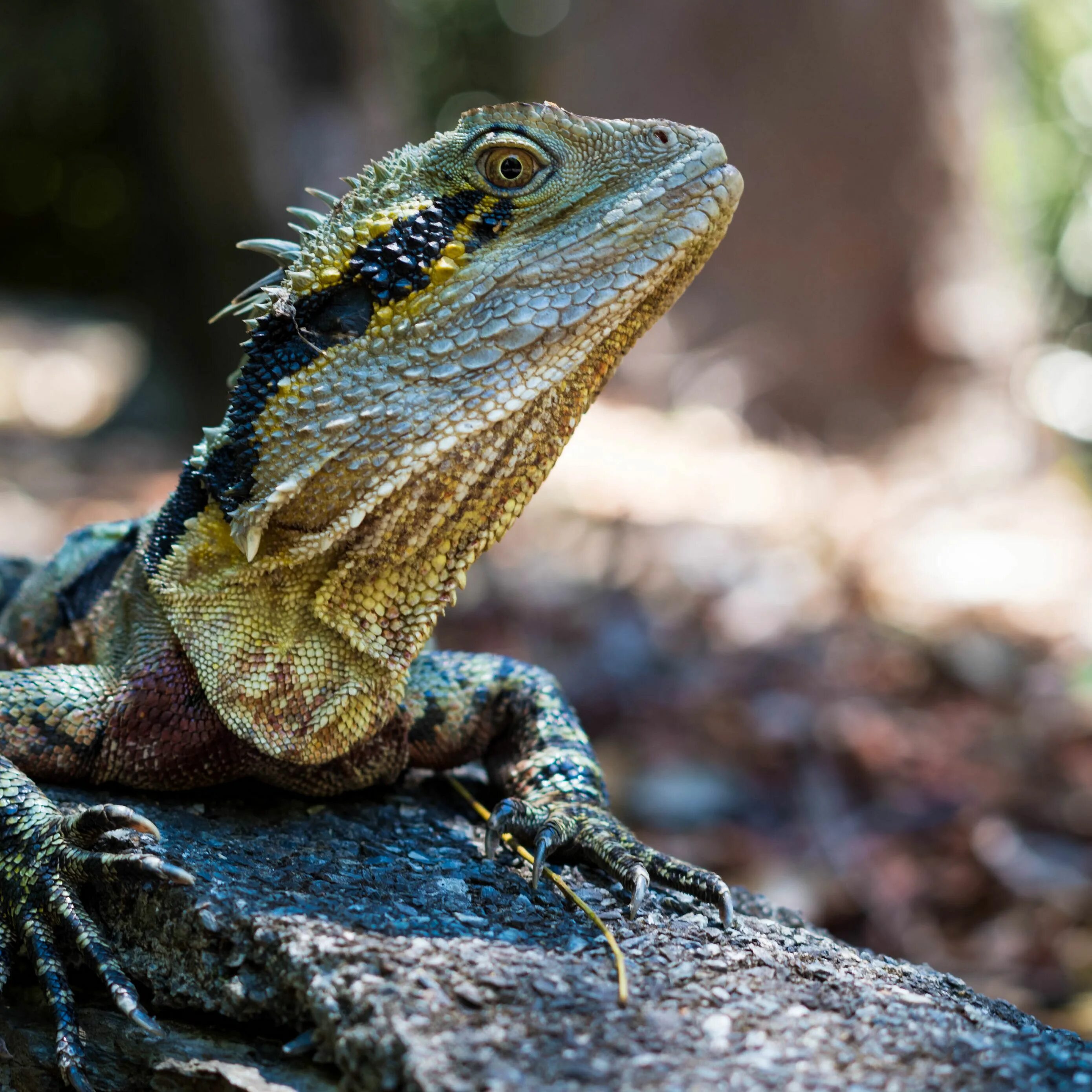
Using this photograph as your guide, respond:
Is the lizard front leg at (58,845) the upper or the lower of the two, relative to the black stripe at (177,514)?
lower

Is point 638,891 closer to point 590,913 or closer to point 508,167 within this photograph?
point 590,913

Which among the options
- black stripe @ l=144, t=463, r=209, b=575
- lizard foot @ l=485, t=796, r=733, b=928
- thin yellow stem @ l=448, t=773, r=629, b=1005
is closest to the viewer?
thin yellow stem @ l=448, t=773, r=629, b=1005

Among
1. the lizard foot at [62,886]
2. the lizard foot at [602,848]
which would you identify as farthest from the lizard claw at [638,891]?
the lizard foot at [62,886]

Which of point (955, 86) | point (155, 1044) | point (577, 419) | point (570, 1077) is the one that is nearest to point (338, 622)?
point (577, 419)

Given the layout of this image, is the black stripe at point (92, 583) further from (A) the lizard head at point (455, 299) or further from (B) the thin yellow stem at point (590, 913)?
(B) the thin yellow stem at point (590, 913)

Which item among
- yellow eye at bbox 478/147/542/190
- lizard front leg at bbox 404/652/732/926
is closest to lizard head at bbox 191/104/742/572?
yellow eye at bbox 478/147/542/190

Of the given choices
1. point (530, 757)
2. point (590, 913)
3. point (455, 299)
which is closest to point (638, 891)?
point (590, 913)

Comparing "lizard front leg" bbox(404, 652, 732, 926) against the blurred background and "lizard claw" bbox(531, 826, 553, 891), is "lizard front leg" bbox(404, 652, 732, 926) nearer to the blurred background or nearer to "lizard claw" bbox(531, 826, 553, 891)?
"lizard claw" bbox(531, 826, 553, 891)
